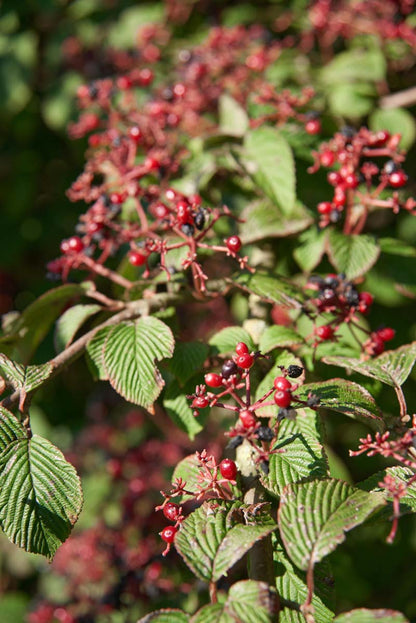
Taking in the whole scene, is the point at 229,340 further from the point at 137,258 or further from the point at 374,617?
the point at 374,617

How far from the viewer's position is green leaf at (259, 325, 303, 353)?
153cm

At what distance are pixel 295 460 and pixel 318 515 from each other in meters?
0.16

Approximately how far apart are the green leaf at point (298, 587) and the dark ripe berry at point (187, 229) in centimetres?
80

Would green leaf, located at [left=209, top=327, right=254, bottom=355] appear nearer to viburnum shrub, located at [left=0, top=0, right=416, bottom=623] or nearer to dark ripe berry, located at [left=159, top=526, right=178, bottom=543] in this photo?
viburnum shrub, located at [left=0, top=0, right=416, bottom=623]

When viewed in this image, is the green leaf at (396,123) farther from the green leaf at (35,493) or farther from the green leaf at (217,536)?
the green leaf at (35,493)

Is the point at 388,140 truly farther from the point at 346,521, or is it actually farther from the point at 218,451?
the point at 218,451

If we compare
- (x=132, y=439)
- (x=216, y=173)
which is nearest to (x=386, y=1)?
(x=216, y=173)

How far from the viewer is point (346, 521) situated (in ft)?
3.54

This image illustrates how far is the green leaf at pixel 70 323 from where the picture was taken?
1633 millimetres

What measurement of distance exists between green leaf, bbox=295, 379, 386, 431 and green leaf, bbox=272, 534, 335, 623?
33 centimetres

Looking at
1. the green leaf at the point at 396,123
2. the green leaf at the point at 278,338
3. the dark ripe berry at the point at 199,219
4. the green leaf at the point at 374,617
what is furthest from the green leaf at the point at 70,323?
the green leaf at the point at 396,123

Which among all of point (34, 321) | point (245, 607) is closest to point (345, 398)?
point (245, 607)

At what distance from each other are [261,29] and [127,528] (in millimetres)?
2599

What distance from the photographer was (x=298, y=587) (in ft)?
4.03
